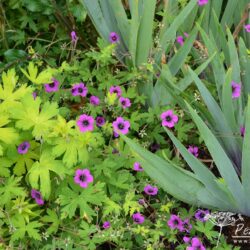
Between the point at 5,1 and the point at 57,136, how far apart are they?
3.82ft

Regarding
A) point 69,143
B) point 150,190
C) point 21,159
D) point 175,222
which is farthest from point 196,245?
point 21,159

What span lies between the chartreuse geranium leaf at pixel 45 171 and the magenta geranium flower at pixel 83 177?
0.14ft

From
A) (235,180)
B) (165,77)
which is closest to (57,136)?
(165,77)

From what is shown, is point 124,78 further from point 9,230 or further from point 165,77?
point 9,230

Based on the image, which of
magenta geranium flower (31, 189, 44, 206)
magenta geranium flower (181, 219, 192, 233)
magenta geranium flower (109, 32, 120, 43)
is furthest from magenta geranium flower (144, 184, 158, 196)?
magenta geranium flower (109, 32, 120, 43)

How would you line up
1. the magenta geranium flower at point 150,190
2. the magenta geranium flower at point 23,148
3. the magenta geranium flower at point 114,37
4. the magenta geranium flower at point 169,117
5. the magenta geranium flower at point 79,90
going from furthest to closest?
1. the magenta geranium flower at point 114,37
2. the magenta geranium flower at point 79,90
3. the magenta geranium flower at point 169,117
4. the magenta geranium flower at point 150,190
5. the magenta geranium flower at point 23,148

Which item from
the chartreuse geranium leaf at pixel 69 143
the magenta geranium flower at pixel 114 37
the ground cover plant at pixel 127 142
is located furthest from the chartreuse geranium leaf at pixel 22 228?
the magenta geranium flower at pixel 114 37

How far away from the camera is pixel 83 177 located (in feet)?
4.53

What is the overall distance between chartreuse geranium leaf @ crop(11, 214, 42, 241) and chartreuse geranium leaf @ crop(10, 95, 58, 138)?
263mm

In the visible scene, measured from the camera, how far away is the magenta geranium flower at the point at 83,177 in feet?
4.49

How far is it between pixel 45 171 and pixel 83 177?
0.13 m

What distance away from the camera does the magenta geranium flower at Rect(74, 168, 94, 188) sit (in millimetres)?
1367

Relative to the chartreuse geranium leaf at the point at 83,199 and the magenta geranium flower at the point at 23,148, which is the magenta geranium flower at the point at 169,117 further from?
the magenta geranium flower at the point at 23,148

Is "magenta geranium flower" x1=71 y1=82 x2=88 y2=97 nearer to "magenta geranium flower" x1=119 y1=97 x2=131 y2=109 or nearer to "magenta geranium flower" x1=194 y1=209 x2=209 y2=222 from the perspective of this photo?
"magenta geranium flower" x1=119 y1=97 x2=131 y2=109
